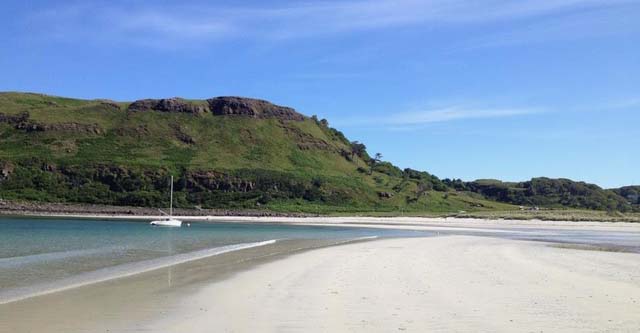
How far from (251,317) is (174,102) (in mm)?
163899

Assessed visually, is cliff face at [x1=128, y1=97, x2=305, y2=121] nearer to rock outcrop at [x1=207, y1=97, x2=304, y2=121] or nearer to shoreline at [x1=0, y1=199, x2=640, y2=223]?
rock outcrop at [x1=207, y1=97, x2=304, y2=121]

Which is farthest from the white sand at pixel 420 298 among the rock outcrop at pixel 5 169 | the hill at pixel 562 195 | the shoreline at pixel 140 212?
the hill at pixel 562 195

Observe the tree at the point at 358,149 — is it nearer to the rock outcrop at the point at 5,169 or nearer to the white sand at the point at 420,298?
the rock outcrop at the point at 5,169

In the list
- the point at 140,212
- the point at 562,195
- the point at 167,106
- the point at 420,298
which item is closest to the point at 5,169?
the point at 140,212

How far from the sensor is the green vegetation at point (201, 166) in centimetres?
12825

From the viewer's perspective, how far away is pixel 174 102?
557ft

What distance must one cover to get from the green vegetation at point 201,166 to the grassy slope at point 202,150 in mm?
279

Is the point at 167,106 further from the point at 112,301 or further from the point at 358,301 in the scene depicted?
the point at 358,301

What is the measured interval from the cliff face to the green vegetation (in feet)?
2.68

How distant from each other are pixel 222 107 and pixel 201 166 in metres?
35.8

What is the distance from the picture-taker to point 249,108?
172125 mm

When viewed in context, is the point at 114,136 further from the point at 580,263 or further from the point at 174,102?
the point at 580,263

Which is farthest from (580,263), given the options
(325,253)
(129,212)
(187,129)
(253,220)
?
(187,129)

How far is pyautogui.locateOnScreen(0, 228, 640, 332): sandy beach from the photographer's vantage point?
11.5 meters
